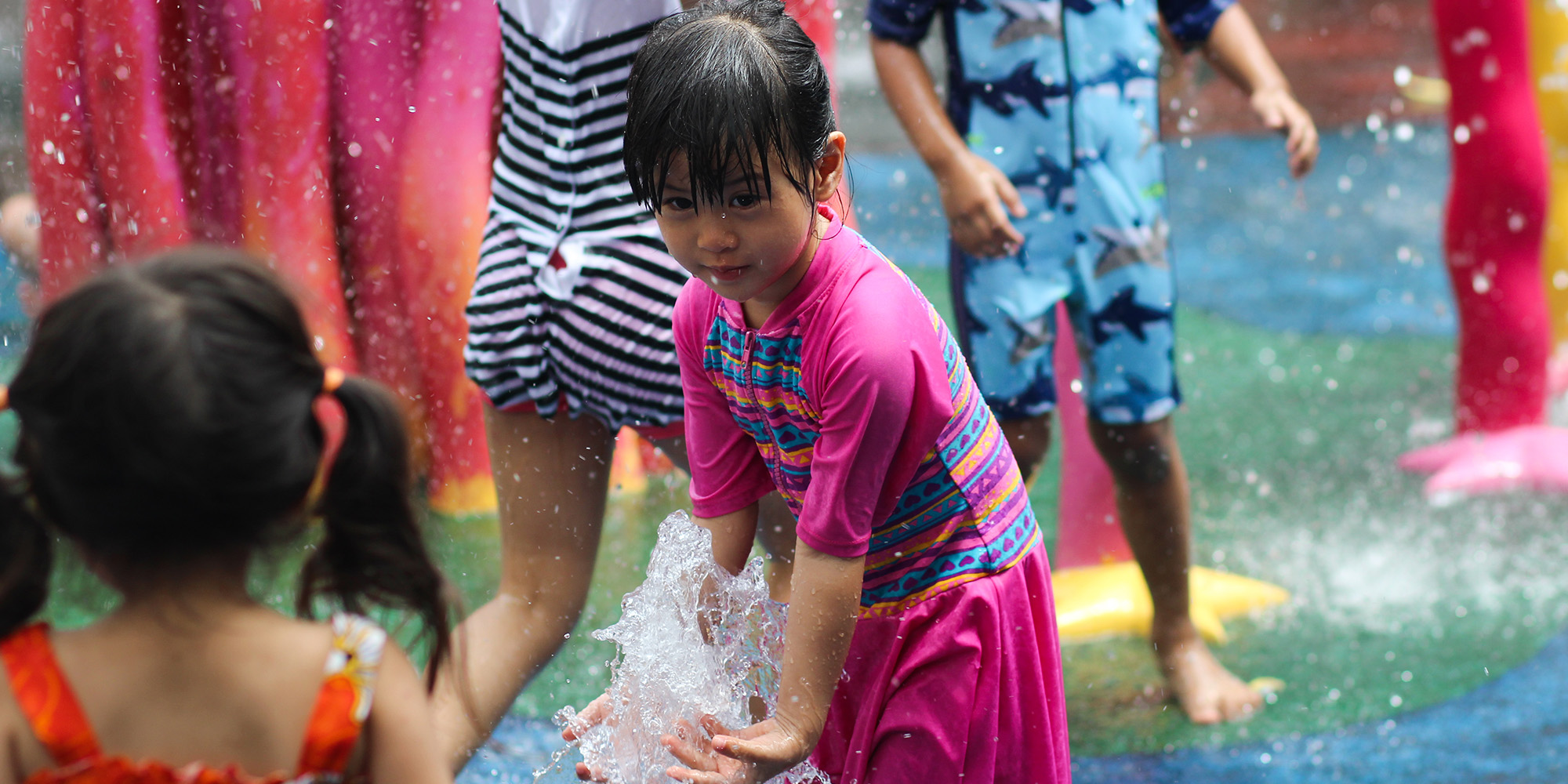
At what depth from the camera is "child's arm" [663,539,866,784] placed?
1522mm

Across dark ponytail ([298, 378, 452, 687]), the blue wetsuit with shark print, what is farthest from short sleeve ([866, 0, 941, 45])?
dark ponytail ([298, 378, 452, 687])

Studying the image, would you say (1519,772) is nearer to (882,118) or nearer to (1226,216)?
(1226,216)

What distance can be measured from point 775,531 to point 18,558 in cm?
109

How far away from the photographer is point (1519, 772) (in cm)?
247

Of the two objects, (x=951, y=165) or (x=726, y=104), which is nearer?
(x=726, y=104)

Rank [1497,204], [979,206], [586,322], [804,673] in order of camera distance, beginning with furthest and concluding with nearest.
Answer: [1497,204]
[979,206]
[586,322]
[804,673]

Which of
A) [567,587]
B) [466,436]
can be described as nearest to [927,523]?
[567,587]

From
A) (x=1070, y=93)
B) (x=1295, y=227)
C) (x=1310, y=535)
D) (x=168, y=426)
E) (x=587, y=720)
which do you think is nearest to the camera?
(x=168, y=426)

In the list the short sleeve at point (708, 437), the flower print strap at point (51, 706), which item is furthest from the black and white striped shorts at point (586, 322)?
the flower print strap at point (51, 706)

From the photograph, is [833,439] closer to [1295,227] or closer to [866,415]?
[866,415]

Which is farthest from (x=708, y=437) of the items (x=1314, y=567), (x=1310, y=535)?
(x=1310, y=535)

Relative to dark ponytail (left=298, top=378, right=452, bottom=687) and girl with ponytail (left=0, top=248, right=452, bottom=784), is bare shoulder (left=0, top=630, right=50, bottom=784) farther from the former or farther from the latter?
dark ponytail (left=298, top=378, right=452, bottom=687)

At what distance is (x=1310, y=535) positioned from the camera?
360 cm

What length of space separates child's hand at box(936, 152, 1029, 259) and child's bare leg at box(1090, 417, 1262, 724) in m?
0.40
